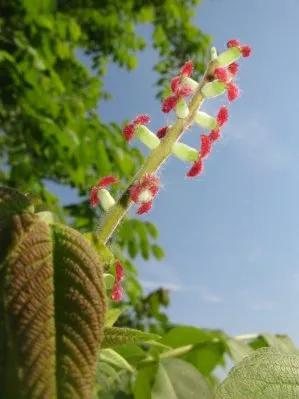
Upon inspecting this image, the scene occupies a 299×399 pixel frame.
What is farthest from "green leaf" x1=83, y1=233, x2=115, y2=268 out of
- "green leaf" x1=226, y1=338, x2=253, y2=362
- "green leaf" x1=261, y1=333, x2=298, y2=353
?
"green leaf" x1=261, y1=333, x2=298, y2=353

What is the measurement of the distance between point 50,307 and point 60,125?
14.0 ft

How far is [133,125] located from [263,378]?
0.22 metres

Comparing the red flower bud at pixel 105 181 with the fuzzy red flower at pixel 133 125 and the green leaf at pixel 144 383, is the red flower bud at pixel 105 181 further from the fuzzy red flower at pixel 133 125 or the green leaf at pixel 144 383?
the green leaf at pixel 144 383

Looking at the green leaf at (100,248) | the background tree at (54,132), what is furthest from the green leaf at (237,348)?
the background tree at (54,132)

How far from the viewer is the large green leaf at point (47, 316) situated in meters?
0.32

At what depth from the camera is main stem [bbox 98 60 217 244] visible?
464mm

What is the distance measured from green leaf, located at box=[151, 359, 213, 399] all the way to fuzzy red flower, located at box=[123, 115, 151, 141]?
1.28ft

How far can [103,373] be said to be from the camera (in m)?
0.93

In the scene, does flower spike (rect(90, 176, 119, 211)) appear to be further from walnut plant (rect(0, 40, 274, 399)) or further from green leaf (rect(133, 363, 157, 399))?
green leaf (rect(133, 363, 157, 399))

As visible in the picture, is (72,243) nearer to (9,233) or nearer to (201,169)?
(9,233)

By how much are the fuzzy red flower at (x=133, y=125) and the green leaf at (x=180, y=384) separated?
1.28 feet

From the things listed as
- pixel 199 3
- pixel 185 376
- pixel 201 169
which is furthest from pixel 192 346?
pixel 199 3

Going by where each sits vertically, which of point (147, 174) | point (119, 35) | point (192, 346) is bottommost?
point (147, 174)

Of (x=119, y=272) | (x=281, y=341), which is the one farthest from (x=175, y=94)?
(x=281, y=341)
